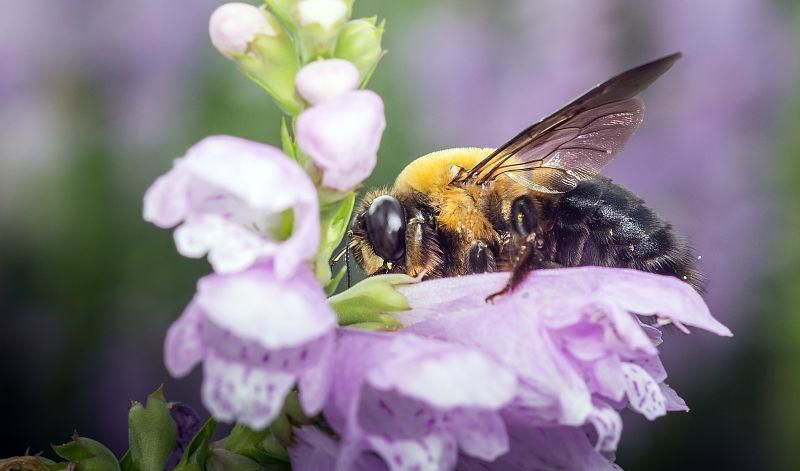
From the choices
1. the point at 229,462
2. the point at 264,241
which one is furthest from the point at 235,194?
the point at 229,462

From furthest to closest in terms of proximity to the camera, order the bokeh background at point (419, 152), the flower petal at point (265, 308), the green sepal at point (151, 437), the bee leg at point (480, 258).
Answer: the bokeh background at point (419, 152) < the bee leg at point (480, 258) < the green sepal at point (151, 437) < the flower petal at point (265, 308)

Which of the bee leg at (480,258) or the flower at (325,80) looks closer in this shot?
the flower at (325,80)

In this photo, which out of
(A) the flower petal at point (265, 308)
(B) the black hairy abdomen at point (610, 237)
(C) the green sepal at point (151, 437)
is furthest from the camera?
(B) the black hairy abdomen at point (610, 237)

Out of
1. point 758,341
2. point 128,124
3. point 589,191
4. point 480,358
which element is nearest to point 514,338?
point 480,358

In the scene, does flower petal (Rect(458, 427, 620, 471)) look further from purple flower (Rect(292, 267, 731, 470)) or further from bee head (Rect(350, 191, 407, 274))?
bee head (Rect(350, 191, 407, 274))

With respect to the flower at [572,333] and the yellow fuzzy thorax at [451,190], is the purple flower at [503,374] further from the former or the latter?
the yellow fuzzy thorax at [451,190]

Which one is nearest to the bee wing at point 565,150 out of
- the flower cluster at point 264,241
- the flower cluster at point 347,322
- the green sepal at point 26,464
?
the flower cluster at point 347,322

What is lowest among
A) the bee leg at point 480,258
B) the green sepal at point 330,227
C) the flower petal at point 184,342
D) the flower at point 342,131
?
the bee leg at point 480,258

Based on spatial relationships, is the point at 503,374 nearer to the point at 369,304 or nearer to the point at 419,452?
the point at 419,452

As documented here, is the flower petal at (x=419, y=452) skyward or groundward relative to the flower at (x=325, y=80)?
groundward
